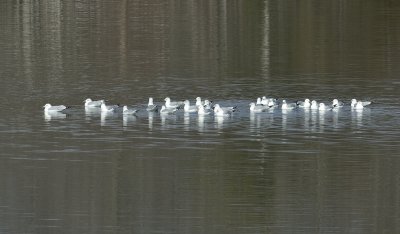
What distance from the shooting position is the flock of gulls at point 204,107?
37875 millimetres

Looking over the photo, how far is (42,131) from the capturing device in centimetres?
3556

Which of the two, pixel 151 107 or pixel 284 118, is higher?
pixel 151 107

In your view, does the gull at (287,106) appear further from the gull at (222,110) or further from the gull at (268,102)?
the gull at (222,110)

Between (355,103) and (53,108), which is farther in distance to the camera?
(355,103)

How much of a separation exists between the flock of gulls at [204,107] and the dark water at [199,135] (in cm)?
27

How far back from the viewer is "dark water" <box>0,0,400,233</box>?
26.4m

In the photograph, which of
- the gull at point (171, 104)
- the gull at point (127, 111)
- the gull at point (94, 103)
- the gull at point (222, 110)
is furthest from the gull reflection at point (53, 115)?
the gull at point (222, 110)

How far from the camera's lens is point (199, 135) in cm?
3478

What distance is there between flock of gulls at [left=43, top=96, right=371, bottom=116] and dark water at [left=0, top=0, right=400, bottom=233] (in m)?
0.27

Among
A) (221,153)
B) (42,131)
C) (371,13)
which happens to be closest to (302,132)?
(221,153)

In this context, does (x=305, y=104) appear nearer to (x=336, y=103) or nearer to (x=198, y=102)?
(x=336, y=103)

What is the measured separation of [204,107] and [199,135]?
317 cm

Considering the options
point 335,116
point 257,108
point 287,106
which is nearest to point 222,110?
point 257,108

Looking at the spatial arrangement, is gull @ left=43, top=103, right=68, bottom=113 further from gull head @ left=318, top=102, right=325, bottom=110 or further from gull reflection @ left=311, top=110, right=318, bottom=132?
gull head @ left=318, top=102, right=325, bottom=110
